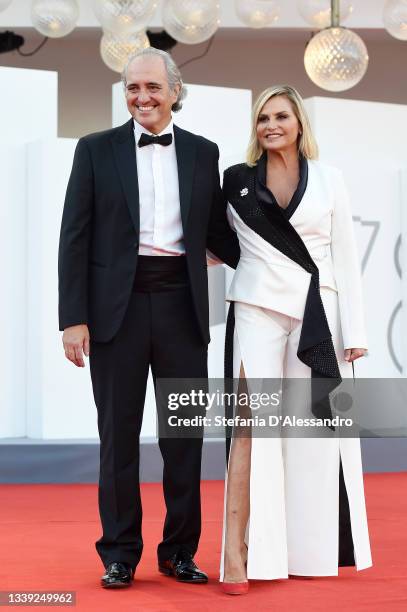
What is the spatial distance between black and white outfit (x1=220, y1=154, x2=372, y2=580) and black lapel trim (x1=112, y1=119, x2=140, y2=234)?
31 centimetres

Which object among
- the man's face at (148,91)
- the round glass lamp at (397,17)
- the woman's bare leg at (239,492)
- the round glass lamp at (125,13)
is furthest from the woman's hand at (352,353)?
the round glass lamp at (397,17)

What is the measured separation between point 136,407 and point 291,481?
482mm

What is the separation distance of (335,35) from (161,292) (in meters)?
3.24

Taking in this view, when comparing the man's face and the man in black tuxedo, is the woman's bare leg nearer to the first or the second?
the man in black tuxedo

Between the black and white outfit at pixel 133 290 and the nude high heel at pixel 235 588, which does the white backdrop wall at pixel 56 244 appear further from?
the nude high heel at pixel 235 588

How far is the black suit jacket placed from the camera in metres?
3.06

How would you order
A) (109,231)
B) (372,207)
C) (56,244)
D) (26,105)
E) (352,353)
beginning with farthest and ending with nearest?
(372,207), (26,105), (56,244), (352,353), (109,231)

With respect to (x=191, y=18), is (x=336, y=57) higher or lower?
lower

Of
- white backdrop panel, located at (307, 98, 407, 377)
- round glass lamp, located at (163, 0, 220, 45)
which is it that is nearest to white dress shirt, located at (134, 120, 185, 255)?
round glass lamp, located at (163, 0, 220, 45)

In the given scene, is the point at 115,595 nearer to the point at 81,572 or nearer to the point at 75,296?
the point at 81,572

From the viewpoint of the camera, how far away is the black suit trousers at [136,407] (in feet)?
10.2

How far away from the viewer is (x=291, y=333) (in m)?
3.13

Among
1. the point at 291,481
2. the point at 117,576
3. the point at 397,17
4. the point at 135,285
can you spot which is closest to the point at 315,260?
the point at 135,285

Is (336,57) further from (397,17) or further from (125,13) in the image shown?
(125,13)
